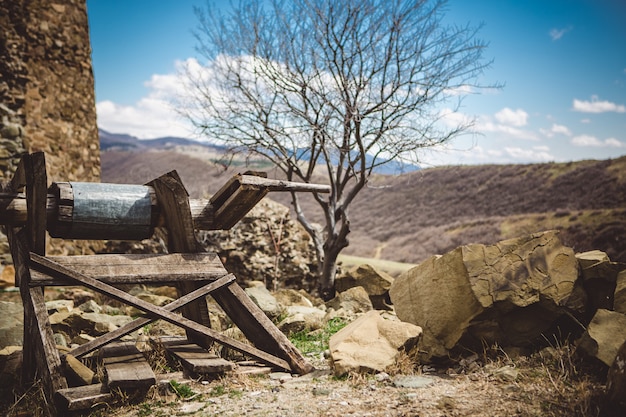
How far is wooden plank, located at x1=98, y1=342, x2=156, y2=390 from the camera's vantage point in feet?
11.9

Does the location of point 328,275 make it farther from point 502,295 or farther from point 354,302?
point 502,295

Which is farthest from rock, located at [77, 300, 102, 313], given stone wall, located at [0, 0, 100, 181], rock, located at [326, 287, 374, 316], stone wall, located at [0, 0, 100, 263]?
rock, located at [326, 287, 374, 316]

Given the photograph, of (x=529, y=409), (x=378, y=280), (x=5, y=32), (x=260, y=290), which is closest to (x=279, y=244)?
(x=378, y=280)

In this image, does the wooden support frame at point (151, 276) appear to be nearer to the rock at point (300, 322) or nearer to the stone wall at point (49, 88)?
the rock at point (300, 322)

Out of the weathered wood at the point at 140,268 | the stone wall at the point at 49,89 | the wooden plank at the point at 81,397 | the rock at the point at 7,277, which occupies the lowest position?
the rock at the point at 7,277

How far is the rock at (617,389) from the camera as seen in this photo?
9.86ft

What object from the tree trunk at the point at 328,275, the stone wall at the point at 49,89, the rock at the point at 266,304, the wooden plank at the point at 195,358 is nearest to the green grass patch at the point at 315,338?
the rock at the point at 266,304

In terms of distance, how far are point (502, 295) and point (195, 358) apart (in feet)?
9.76

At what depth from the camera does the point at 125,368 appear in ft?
12.8

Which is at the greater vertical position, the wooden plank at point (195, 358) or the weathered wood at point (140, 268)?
the weathered wood at point (140, 268)

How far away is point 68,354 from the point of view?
3.84m

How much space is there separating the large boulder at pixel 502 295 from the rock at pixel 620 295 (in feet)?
1.06

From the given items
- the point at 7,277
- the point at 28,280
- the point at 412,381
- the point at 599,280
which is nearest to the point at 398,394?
the point at 412,381

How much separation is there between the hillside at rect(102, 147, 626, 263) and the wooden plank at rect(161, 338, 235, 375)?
7333 mm
